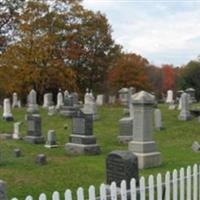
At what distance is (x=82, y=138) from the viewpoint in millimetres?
17594

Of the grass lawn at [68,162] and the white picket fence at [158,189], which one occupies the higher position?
the white picket fence at [158,189]

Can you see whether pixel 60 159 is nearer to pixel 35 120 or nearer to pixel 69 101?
pixel 35 120

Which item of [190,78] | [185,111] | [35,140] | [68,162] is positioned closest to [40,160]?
[68,162]

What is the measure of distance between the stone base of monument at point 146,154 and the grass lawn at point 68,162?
276 millimetres

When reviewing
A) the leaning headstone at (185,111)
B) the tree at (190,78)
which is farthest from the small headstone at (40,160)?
the tree at (190,78)

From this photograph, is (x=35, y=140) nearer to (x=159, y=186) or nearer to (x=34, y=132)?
(x=34, y=132)

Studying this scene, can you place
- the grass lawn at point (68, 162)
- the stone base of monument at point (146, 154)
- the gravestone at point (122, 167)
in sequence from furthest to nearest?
the stone base of monument at point (146, 154) → the grass lawn at point (68, 162) → the gravestone at point (122, 167)

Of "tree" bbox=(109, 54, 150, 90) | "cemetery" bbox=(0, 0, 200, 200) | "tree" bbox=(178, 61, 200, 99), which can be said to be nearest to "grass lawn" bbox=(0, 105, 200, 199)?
"cemetery" bbox=(0, 0, 200, 200)

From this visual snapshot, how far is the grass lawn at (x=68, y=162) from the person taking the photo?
11648mm

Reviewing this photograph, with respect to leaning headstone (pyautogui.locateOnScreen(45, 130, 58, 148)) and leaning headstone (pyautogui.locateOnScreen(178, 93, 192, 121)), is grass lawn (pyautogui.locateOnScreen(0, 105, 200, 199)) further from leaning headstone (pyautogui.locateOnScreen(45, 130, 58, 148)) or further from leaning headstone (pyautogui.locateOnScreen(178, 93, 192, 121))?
leaning headstone (pyautogui.locateOnScreen(178, 93, 192, 121))

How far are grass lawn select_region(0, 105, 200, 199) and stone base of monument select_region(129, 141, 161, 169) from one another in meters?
0.28

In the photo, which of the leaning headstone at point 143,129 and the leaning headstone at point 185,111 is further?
the leaning headstone at point 185,111

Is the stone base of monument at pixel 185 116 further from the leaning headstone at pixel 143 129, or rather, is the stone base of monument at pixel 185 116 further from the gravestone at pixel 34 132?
the leaning headstone at pixel 143 129

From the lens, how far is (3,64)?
146ft
